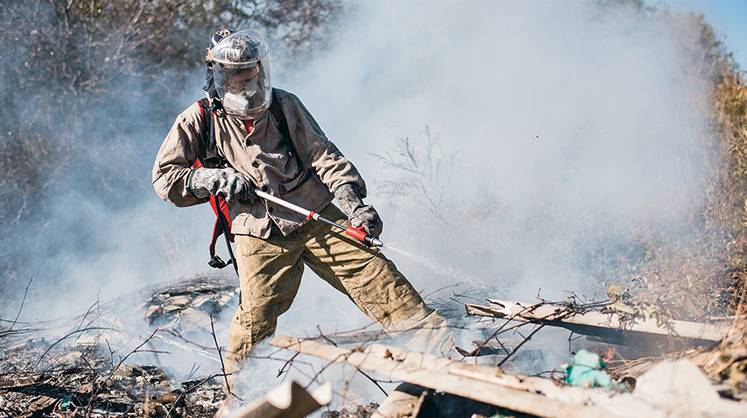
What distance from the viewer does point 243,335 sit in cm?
357

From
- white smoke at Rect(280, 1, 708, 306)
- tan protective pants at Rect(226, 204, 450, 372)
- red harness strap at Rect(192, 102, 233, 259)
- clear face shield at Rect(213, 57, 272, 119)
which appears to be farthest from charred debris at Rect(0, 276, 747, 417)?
white smoke at Rect(280, 1, 708, 306)

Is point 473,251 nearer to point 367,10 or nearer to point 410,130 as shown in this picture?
point 410,130

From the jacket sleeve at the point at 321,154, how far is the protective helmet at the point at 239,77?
0.18m

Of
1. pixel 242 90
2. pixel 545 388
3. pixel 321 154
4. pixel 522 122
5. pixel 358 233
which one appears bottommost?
pixel 545 388

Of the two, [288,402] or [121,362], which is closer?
[288,402]

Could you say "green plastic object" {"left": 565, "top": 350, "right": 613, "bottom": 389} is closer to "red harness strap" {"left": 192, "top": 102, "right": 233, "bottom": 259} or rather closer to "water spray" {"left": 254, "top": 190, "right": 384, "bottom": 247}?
"water spray" {"left": 254, "top": 190, "right": 384, "bottom": 247}

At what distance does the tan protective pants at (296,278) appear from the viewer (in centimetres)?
357

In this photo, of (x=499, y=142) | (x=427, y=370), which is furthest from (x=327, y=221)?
(x=499, y=142)

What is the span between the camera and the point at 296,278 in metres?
3.71

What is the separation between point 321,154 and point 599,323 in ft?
5.27

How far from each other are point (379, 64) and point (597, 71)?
3.02m

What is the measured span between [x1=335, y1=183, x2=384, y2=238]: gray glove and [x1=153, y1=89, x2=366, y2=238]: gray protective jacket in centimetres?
5

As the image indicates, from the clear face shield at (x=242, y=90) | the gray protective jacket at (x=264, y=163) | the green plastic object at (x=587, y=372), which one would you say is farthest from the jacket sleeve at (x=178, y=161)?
the green plastic object at (x=587, y=372)

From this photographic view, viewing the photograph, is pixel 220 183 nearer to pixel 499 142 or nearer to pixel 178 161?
pixel 178 161
